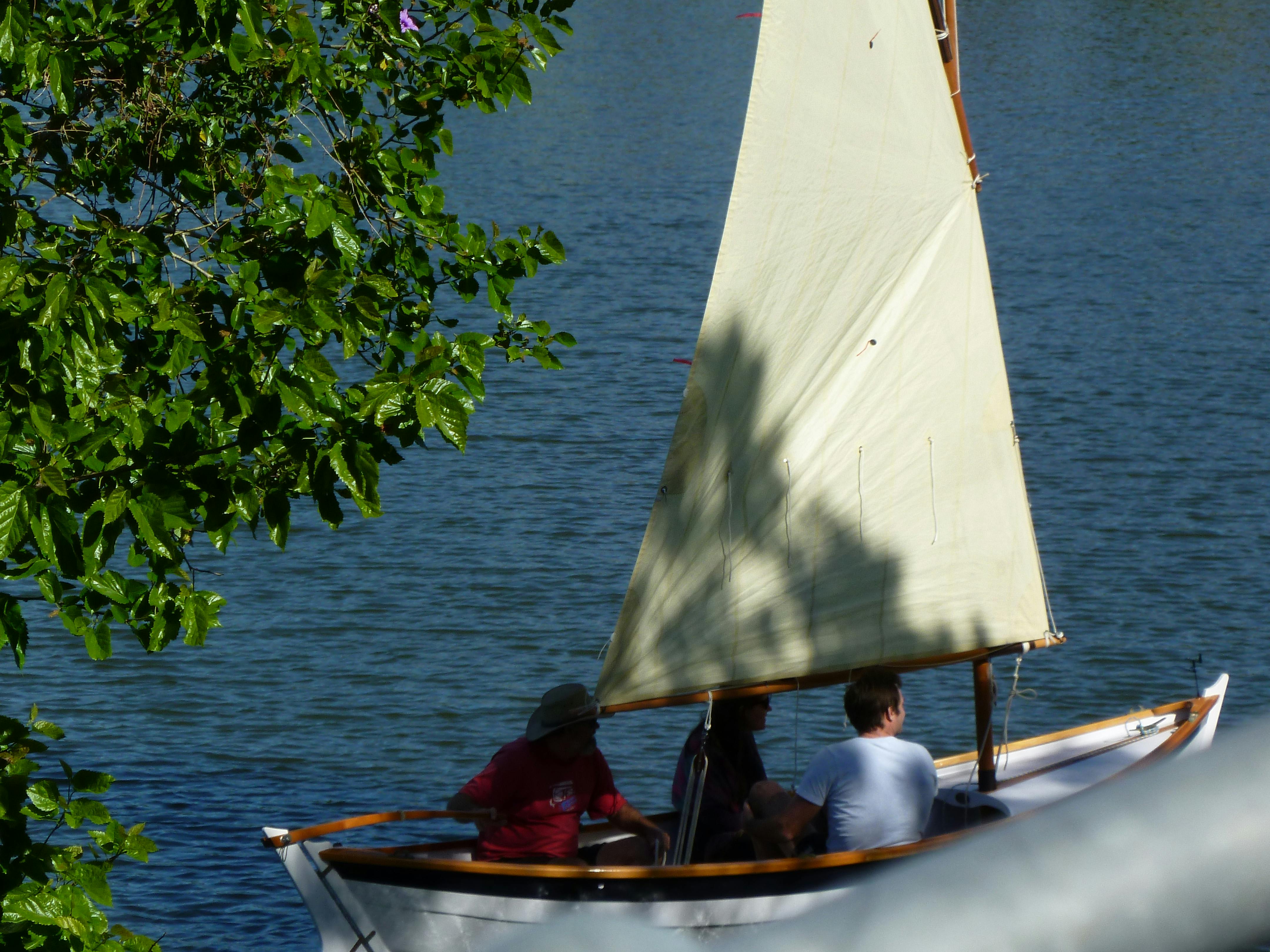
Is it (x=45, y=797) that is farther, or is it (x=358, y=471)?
(x=358, y=471)

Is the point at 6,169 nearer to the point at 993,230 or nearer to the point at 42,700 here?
the point at 42,700

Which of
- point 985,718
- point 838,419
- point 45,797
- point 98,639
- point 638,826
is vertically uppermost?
point 838,419

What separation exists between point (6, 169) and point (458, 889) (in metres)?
3.55

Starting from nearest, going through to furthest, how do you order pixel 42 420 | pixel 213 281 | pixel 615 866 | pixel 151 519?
pixel 42 420, pixel 151 519, pixel 213 281, pixel 615 866

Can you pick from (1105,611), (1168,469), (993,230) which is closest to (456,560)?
(1105,611)

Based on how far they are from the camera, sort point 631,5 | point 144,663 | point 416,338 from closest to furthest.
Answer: point 416,338
point 144,663
point 631,5

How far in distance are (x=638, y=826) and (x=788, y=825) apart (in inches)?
30.8

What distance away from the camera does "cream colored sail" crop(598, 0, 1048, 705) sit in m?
7.78

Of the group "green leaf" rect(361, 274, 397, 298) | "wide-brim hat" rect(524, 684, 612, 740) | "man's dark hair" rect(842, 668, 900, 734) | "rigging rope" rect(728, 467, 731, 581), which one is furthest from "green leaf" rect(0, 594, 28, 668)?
"rigging rope" rect(728, 467, 731, 581)

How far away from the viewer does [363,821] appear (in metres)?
7.33

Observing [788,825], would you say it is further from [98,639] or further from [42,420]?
[42,420]

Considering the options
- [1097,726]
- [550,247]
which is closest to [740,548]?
[550,247]

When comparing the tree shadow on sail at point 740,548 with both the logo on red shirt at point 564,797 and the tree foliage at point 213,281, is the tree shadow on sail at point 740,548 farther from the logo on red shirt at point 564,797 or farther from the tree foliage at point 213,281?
the tree foliage at point 213,281

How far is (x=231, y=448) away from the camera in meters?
4.75
